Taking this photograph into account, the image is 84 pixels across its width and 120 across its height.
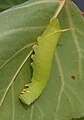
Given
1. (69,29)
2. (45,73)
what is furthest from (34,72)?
(69,29)

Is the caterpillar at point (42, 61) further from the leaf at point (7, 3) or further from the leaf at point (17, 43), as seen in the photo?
the leaf at point (7, 3)

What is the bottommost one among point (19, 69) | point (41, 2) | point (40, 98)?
point (40, 98)

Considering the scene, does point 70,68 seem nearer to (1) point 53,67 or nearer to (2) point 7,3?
(1) point 53,67

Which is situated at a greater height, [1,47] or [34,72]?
[1,47]

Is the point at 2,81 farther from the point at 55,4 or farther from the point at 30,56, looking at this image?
the point at 55,4

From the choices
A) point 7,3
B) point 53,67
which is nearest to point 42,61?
point 53,67

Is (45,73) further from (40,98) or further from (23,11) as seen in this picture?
(23,11)

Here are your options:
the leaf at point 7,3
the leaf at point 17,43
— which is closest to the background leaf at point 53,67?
the leaf at point 17,43

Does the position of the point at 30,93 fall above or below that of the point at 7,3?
below
